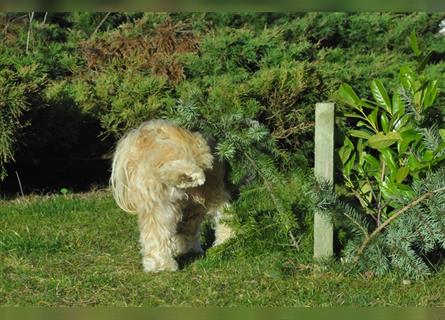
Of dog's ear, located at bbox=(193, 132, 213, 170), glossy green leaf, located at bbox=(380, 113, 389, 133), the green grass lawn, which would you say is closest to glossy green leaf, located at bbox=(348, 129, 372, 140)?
glossy green leaf, located at bbox=(380, 113, 389, 133)

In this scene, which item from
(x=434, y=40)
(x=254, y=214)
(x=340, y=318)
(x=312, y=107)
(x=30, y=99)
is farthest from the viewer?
(x=434, y=40)

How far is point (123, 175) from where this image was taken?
5914 millimetres

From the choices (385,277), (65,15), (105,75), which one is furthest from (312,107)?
(65,15)

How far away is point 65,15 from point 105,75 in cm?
351

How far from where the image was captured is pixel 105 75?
31.8 feet

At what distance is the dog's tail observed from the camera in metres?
5.89

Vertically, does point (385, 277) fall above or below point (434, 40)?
below

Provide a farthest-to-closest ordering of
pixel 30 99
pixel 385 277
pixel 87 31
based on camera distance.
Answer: pixel 87 31, pixel 30 99, pixel 385 277

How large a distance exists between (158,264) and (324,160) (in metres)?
1.45

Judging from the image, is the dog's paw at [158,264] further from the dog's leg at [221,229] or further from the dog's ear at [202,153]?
the dog's ear at [202,153]

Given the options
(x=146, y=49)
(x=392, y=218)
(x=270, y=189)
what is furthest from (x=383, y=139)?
(x=146, y=49)

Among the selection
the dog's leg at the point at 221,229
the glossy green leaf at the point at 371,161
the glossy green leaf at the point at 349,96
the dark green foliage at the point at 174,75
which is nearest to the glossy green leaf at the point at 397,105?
the glossy green leaf at the point at 349,96

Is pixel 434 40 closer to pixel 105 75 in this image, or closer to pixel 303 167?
pixel 105 75

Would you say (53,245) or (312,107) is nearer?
(53,245)
